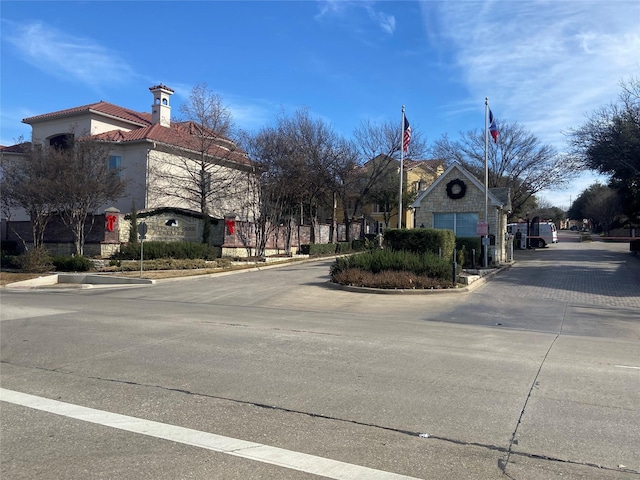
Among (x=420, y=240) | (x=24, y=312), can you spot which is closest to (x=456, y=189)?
(x=420, y=240)

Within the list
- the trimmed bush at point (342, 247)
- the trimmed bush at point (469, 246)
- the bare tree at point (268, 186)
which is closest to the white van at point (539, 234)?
the trimmed bush at point (342, 247)

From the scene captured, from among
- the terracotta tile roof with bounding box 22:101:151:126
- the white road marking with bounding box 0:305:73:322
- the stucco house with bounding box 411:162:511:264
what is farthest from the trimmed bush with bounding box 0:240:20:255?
the stucco house with bounding box 411:162:511:264

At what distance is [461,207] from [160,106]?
2513 cm

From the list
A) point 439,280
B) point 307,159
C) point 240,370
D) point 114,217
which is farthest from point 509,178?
point 240,370

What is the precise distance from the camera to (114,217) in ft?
95.1

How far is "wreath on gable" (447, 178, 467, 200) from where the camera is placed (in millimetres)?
28152

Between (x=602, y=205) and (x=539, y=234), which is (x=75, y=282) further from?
(x=602, y=205)

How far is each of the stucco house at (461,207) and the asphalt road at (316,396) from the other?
1591 centimetres

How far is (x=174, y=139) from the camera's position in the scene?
117 feet

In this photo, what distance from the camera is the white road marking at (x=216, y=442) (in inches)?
151

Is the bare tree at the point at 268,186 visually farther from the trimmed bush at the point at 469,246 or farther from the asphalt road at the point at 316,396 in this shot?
the asphalt road at the point at 316,396

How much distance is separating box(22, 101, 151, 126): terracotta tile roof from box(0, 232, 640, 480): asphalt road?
1132 inches

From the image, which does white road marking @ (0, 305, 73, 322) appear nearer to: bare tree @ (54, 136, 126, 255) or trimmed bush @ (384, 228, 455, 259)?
trimmed bush @ (384, 228, 455, 259)

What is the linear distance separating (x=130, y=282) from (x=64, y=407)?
17402 mm
